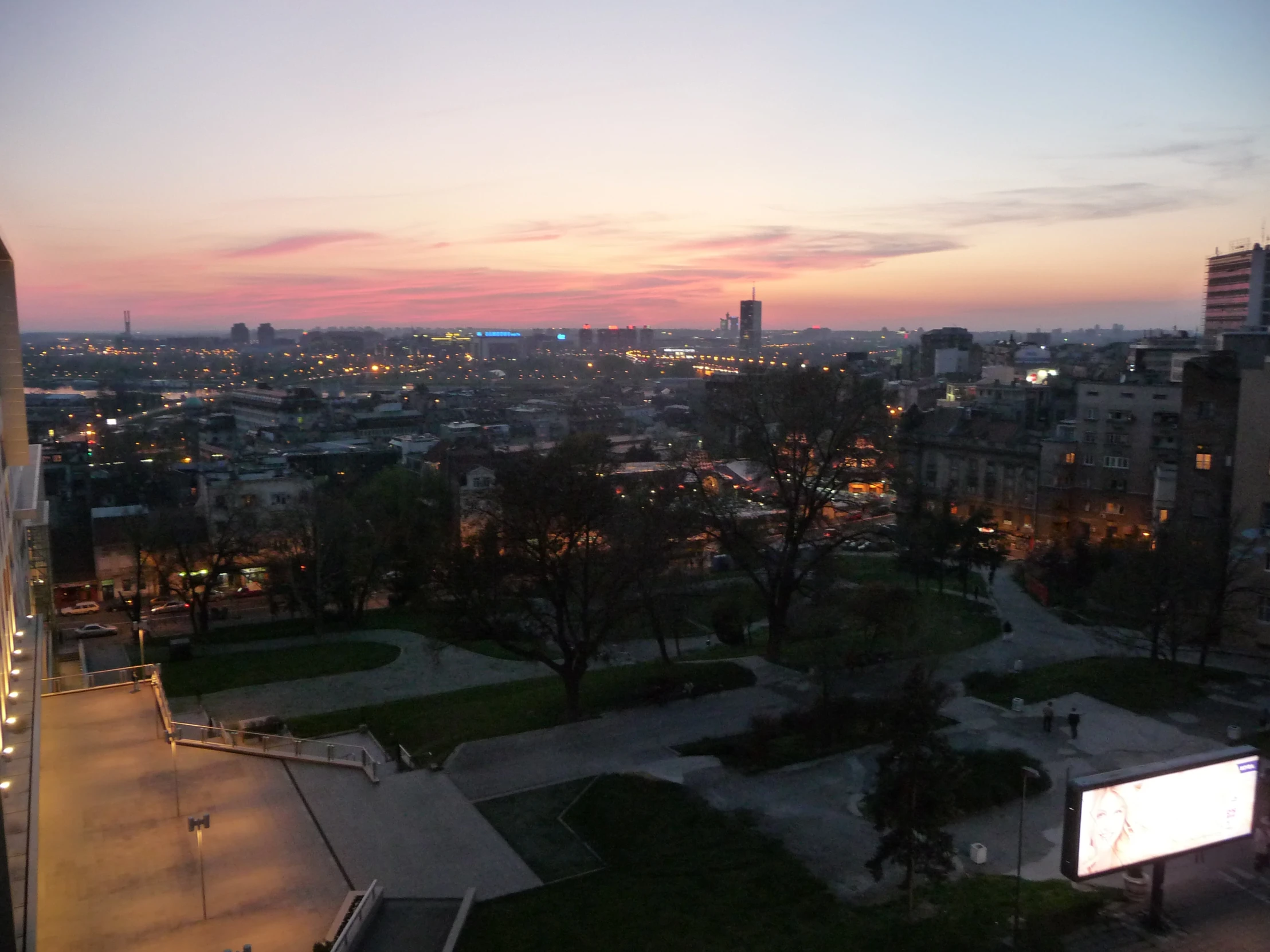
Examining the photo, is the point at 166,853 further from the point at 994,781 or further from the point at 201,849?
the point at 994,781

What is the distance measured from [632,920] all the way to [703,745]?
5.14 meters

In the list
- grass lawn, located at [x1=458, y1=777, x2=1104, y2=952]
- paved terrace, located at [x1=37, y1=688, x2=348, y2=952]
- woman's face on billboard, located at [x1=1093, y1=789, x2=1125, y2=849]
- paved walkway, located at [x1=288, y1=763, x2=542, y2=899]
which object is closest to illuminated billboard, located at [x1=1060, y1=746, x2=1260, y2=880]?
woman's face on billboard, located at [x1=1093, y1=789, x2=1125, y2=849]

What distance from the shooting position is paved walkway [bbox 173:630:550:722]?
60.3ft

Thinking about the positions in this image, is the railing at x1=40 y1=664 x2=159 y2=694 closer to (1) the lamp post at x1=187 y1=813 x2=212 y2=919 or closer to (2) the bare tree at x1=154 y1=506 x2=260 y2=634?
(1) the lamp post at x1=187 y1=813 x2=212 y2=919

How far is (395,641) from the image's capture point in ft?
79.6

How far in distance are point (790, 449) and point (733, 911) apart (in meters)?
11.0

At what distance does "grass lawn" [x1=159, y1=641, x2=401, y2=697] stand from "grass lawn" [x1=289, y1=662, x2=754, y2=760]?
136 inches

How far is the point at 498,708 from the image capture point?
16859mm

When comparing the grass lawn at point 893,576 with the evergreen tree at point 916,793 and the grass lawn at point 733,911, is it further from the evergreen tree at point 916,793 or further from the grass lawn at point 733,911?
the evergreen tree at point 916,793

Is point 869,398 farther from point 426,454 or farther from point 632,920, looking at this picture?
point 426,454

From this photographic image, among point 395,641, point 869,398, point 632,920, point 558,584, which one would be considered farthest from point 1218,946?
point 395,641

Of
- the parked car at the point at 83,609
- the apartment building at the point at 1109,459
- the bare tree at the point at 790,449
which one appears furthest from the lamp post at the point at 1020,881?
the parked car at the point at 83,609

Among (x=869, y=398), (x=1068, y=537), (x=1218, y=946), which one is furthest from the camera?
(x=1068, y=537)

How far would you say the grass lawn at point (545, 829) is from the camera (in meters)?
10.4
